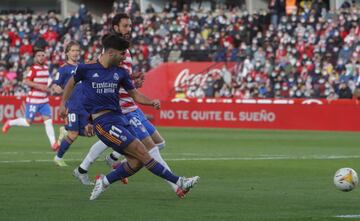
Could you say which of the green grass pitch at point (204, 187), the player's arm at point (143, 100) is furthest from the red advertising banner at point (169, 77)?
the player's arm at point (143, 100)

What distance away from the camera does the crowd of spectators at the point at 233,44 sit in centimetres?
4053

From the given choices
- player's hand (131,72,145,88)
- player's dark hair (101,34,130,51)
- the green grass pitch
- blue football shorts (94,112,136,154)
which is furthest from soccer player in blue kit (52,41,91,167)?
player's dark hair (101,34,130,51)

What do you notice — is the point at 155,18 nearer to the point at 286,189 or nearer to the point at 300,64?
the point at 300,64

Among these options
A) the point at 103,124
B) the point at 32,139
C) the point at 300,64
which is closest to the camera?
the point at 103,124

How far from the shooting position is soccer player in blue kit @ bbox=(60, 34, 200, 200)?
12.6 m

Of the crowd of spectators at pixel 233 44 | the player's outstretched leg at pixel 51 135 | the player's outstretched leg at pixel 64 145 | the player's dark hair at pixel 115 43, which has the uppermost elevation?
the player's dark hair at pixel 115 43

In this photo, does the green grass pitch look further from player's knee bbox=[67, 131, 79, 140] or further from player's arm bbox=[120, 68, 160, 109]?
player's arm bbox=[120, 68, 160, 109]

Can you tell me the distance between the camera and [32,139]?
2892cm

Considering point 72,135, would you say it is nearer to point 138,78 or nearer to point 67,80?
point 67,80

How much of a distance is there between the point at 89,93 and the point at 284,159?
8.65m

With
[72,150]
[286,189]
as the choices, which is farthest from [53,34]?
[286,189]

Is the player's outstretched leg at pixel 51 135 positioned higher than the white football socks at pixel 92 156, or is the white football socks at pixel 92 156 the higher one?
the white football socks at pixel 92 156

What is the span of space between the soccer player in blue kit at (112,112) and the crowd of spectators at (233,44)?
83.5ft

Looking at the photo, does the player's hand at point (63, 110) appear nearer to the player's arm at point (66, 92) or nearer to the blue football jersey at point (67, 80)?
the player's arm at point (66, 92)
